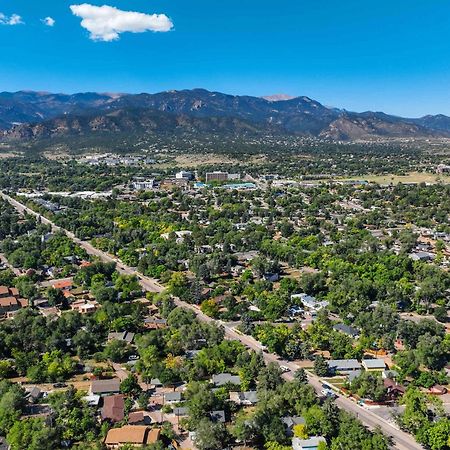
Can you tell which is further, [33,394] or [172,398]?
[33,394]

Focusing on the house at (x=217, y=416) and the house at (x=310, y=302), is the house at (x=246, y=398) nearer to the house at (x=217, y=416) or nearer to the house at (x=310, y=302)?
the house at (x=217, y=416)

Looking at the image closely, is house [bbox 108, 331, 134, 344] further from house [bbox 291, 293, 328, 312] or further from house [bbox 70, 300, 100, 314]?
house [bbox 291, 293, 328, 312]

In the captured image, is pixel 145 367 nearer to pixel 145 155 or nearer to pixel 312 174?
pixel 312 174

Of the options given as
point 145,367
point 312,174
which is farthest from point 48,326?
point 312,174

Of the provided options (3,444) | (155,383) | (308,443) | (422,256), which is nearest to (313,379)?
(308,443)

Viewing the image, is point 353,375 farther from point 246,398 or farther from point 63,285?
point 63,285

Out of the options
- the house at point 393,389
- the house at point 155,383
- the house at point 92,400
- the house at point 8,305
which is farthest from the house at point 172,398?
the house at point 8,305
